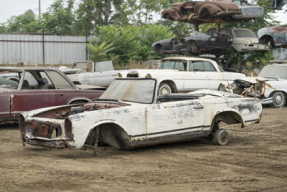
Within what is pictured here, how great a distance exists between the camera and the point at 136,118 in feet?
22.1

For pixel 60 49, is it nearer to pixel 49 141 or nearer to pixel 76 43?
pixel 76 43

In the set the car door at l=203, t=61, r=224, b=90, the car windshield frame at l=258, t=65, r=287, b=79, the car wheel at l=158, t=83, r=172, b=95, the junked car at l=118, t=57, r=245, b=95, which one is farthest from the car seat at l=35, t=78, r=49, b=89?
the car windshield frame at l=258, t=65, r=287, b=79

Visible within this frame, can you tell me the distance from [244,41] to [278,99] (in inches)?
220

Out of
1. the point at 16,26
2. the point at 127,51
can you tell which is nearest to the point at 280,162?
the point at 127,51

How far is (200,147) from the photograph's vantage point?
7645 mm

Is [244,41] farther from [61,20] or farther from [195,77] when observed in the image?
[61,20]

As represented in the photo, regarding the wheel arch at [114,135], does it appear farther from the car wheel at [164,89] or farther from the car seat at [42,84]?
the car wheel at [164,89]

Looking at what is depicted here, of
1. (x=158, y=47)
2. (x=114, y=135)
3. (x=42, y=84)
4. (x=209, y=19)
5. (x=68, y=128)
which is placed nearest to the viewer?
(x=68, y=128)

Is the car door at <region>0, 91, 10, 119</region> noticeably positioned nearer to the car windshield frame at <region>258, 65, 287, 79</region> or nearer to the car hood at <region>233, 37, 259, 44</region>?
the car windshield frame at <region>258, 65, 287, 79</region>

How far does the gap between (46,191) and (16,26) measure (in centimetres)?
4815

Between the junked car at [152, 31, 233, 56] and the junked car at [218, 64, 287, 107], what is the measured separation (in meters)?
3.84

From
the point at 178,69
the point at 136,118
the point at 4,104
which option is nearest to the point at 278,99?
the point at 178,69

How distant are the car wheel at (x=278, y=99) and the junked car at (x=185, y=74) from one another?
2.03 meters

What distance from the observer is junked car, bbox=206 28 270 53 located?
1933 cm
